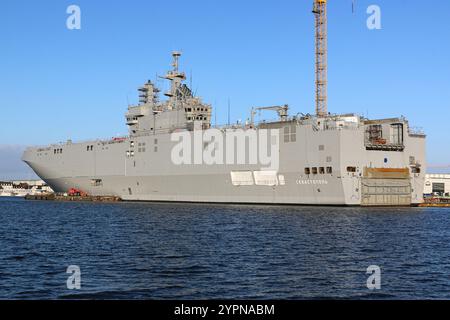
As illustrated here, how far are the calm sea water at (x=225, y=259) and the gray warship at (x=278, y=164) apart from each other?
692 inches

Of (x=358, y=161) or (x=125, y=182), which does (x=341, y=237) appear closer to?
(x=358, y=161)


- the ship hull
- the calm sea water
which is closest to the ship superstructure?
the ship hull

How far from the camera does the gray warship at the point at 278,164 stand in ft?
179

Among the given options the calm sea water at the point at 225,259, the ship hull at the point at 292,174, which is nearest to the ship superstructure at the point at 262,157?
the ship hull at the point at 292,174

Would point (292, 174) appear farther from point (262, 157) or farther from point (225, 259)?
point (225, 259)

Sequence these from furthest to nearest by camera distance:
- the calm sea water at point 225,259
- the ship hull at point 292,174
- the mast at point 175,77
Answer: the mast at point 175,77 → the ship hull at point 292,174 → the calm sea water at point 225,259

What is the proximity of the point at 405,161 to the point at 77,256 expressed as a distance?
4291 centimetres

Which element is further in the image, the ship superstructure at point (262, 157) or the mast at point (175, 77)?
the mast at point (175, 77)

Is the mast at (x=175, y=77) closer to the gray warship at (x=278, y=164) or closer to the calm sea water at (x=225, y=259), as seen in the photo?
the gray warship at (x=278, y=164)

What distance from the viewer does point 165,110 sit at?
74.0 metres

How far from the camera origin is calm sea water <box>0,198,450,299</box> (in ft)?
52.7

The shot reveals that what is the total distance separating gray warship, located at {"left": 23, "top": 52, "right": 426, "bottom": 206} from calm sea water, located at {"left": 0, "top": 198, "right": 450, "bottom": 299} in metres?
17.6

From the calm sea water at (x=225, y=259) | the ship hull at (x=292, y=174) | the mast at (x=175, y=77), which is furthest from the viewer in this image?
the mast at (x=175, y=77)

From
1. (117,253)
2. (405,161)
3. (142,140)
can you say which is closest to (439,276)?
(117,253)
